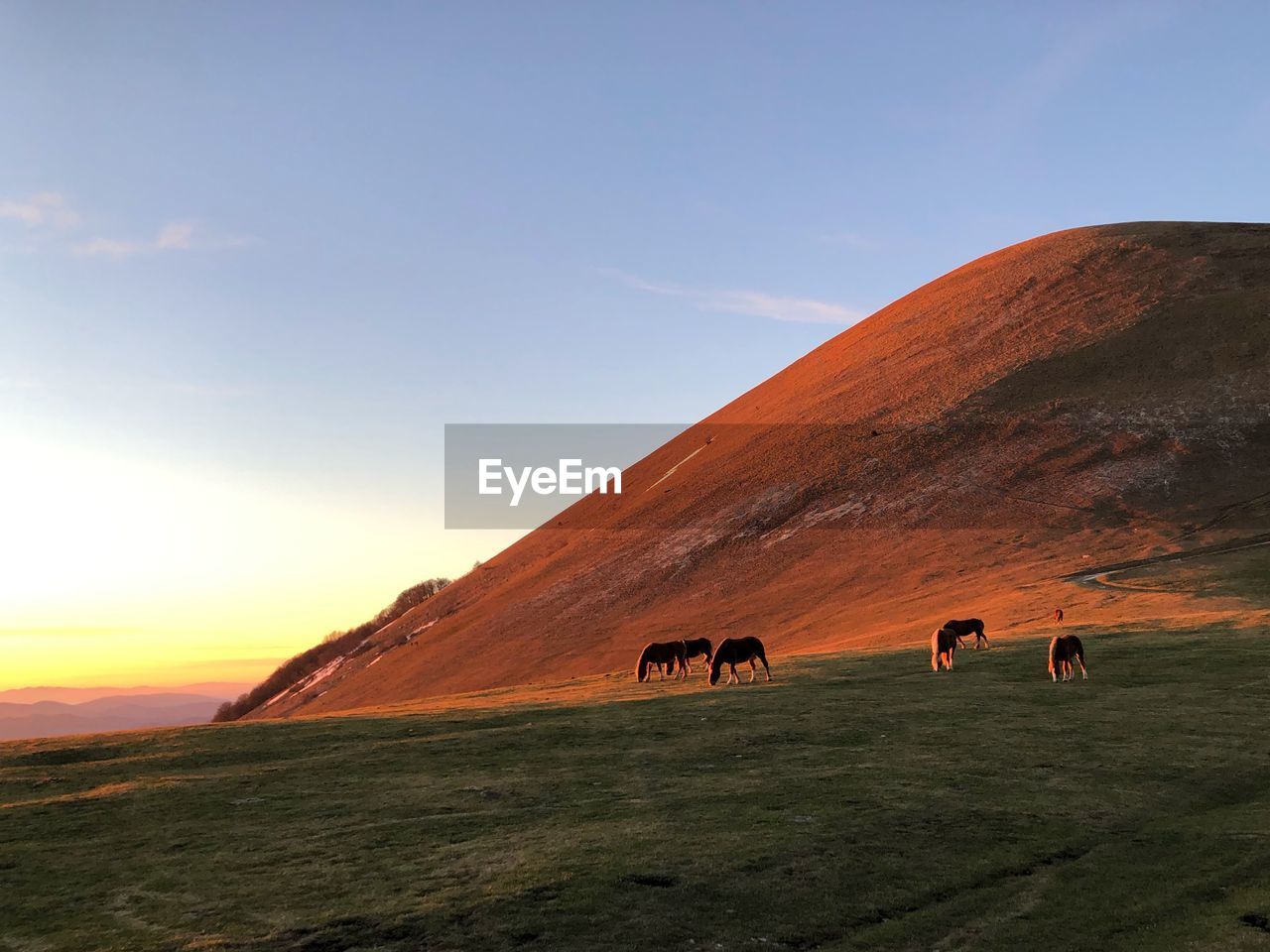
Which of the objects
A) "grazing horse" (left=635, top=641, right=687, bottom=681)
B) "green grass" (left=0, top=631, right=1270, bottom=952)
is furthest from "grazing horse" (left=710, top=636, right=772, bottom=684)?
"green grass" (left=0, top=631, right=1270, bottom=952)

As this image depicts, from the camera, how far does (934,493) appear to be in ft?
262

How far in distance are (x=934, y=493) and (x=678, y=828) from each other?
66.6 meters

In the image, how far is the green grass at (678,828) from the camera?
13.8 metres

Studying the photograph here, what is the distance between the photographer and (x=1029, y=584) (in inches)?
2229

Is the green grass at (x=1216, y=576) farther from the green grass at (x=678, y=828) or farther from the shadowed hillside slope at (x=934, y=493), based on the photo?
the green grass at (x=678, y=828)

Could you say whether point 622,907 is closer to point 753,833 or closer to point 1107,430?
point 753,833

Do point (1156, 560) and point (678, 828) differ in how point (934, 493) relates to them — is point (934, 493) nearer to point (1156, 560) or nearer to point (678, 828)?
point (1156, 560)

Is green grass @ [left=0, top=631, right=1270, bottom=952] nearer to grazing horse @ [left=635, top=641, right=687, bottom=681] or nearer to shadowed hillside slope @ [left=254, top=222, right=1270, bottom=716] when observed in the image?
grazing horse @ [left=635, top=641, right=687, bottom=681]

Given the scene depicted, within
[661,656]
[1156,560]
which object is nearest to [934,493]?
[1156,560]

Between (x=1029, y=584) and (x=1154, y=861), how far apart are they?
1678 inches

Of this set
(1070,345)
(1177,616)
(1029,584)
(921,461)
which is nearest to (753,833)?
(1177,616)

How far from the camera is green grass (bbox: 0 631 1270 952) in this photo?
543 inches

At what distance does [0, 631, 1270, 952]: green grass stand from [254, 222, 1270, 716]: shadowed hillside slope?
67.3 feet

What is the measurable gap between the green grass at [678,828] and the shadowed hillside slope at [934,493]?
67.3 feet
